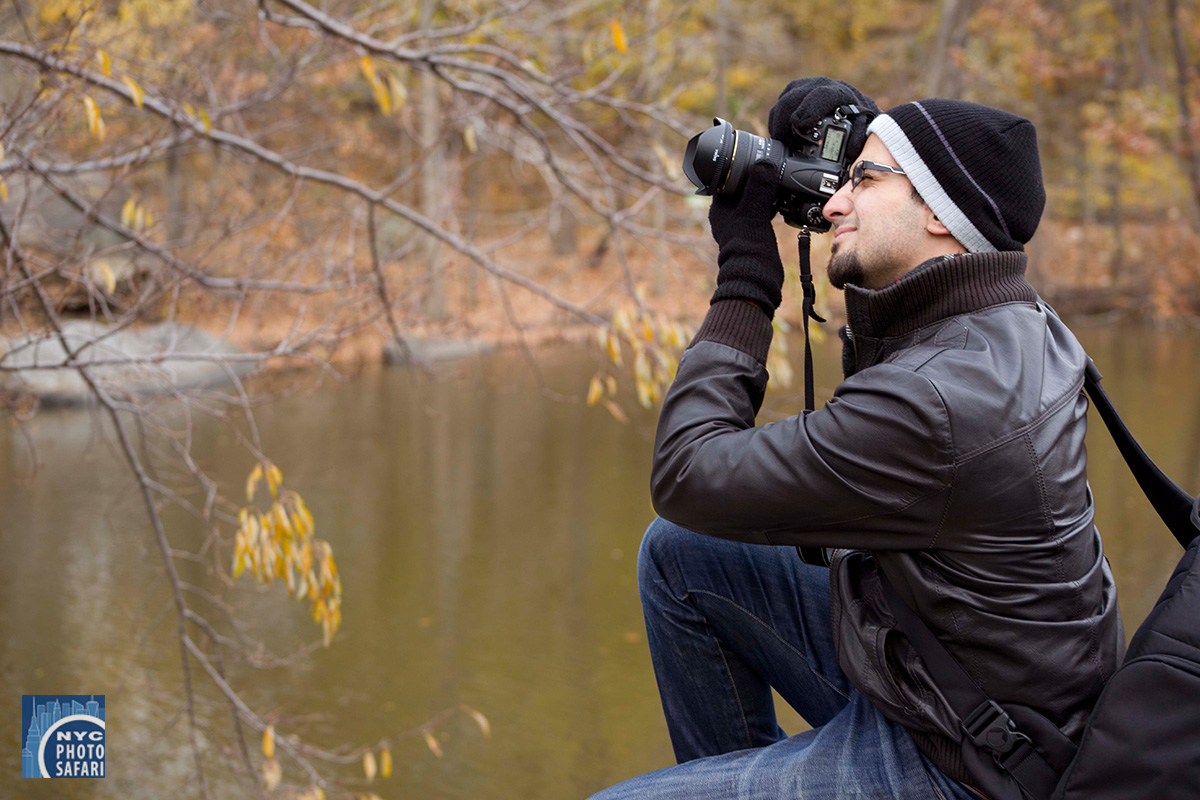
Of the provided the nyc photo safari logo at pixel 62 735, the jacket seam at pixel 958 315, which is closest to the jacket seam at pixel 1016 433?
the jacket seam at pixel 958 315

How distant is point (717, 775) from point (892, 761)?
0.20 meters

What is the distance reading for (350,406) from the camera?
7793mm

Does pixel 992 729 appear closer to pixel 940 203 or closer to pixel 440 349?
pixel 940 203

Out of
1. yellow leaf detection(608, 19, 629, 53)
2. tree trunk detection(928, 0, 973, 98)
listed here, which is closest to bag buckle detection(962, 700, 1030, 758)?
yellow leaf detection(608, 19, 629, 53)

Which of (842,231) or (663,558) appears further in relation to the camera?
(663,558)

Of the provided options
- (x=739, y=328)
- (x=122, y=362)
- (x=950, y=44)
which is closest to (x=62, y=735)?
(x=122, y=362)

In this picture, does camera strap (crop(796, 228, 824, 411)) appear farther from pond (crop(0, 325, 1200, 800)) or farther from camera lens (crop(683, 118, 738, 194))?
pond (crop(0, 325, 1200, 800))

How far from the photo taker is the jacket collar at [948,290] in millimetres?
1187

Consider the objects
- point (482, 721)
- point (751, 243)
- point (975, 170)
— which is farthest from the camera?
point (482, 721)

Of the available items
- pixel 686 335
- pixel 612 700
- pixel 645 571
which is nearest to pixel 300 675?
pixel 612 700

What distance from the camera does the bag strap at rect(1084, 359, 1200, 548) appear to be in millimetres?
1242

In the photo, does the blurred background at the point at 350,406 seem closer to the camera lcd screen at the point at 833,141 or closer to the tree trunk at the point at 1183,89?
the tree trunk at the point at 1183,89

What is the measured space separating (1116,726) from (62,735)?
97.0 inches

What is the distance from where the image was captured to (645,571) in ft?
4.81
